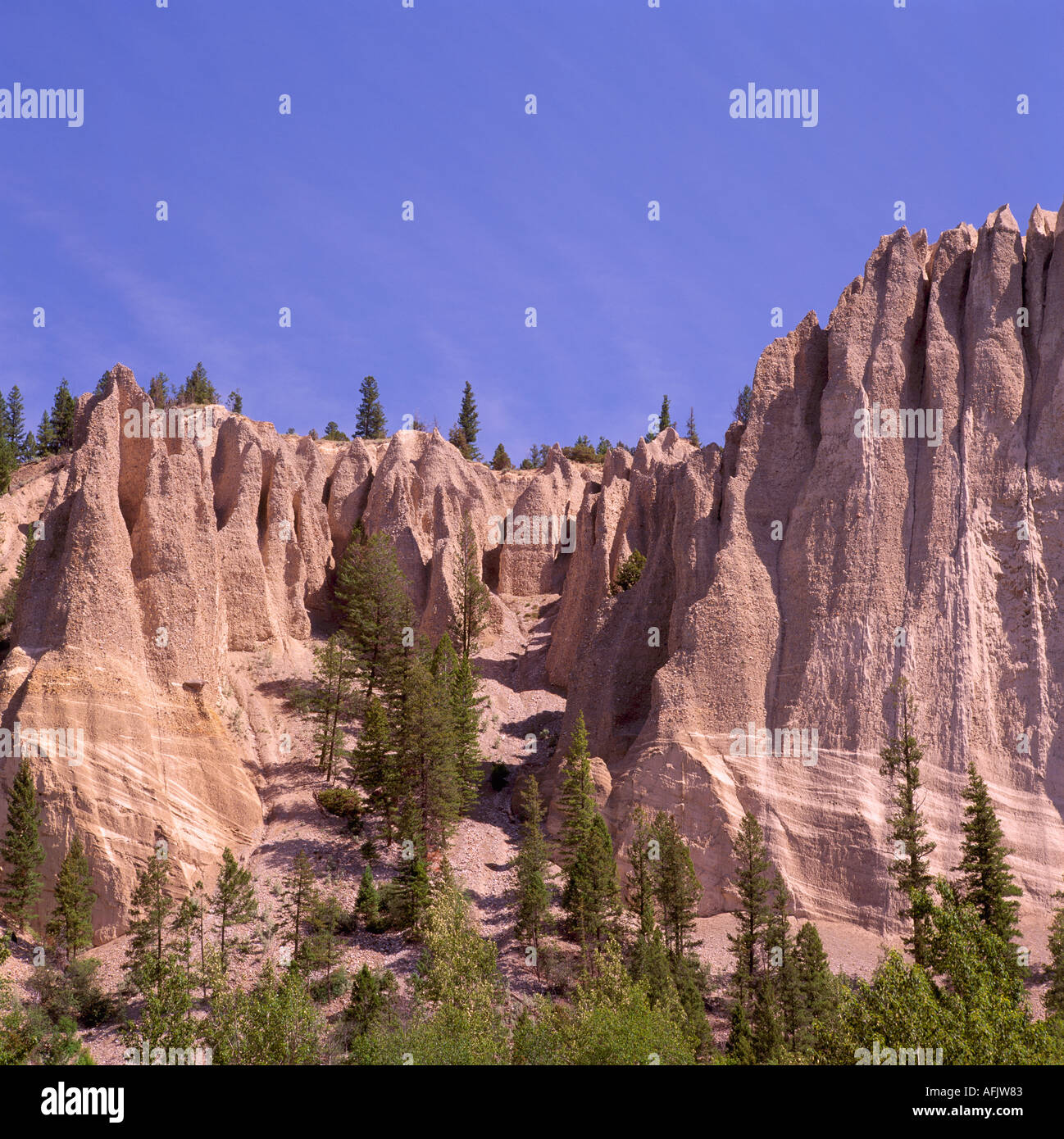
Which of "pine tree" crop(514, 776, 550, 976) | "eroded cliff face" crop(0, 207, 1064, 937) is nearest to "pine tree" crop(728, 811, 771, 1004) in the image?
"eroded cliff face" crop(0, 207, 1064, 937)

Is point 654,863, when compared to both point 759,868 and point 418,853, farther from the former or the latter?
point 418,853

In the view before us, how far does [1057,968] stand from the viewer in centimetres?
3591

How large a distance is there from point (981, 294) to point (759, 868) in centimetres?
3038

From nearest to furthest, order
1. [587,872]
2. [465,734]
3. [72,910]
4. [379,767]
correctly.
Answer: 1. [72,910]
2. [587,872]
3. [379,767]
4. [465,734]

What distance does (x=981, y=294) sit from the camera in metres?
52.4

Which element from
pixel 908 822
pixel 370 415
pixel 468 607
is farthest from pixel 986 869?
pixel 370 415

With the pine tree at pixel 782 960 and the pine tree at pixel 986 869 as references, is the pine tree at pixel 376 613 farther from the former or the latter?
the pine tree at pixel 986 869

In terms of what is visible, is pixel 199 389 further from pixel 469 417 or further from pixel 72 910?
pixel 72 910

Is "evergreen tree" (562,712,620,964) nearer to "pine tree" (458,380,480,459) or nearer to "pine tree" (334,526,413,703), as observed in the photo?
"pine tree" (334,526,413,703)

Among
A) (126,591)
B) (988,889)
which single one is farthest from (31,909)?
(988,889)

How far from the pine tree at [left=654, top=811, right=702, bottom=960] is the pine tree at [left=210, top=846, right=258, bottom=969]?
1595 cm

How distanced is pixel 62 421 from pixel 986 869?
102m

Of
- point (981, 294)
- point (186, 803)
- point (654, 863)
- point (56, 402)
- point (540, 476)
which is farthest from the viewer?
point (56, 402)

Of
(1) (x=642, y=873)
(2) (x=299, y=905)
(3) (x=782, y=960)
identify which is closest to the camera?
(3) (x=782, y=960)
